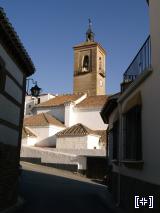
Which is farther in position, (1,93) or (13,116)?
(13,116)

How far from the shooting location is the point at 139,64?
426 inches

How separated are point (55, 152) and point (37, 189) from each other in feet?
49.8

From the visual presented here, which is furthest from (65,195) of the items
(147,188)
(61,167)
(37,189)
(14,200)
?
(61,167)

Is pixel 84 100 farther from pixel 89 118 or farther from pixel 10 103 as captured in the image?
pixel 10 103

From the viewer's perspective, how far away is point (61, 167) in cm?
3219

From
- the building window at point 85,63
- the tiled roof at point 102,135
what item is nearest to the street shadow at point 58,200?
the tiled roof at point 102,135

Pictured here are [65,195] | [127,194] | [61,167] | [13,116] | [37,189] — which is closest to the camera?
[127,194]

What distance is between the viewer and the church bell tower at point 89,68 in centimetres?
5741

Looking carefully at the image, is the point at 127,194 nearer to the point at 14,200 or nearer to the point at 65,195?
the point at 14,200

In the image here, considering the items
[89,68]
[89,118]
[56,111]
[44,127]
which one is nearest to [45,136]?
[44,127]

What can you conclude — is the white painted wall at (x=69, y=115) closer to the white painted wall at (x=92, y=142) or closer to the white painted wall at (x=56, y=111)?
the white painted wall at (x=56, y=111)

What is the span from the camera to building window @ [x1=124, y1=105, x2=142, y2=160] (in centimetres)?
1014

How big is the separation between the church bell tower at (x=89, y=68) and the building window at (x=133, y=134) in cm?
4488

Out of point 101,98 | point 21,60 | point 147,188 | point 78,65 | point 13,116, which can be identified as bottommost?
point 147,188
